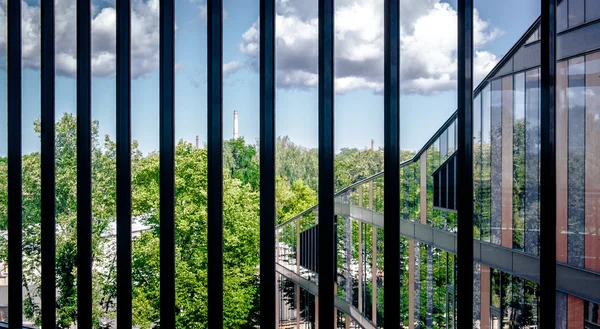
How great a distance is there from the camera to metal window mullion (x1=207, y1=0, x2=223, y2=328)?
5.88 ft

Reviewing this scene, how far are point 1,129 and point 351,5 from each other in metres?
2.09

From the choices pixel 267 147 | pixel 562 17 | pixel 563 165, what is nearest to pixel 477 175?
pixel 563 165

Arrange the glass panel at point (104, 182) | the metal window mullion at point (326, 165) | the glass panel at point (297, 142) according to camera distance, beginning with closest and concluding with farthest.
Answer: the metal window mullion at point (326, 165)
the glass panel at point (297, 142)
the glass panel at point (104, 182)

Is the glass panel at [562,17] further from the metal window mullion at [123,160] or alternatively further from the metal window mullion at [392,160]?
the metal window mullion at [123,160]

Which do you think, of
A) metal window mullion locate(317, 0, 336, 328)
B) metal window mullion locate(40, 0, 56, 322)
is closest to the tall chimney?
metal window mullion locate(317, 0, 336, 328)

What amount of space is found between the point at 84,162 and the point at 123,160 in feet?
0.75

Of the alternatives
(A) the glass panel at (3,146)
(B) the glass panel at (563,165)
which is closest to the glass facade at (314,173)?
(B) the glass panel at (563,165)

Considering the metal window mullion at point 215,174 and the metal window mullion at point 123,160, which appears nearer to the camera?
the metal window mullion at point 215,174

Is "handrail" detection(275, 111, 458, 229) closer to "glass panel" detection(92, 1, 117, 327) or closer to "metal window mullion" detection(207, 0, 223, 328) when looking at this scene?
"metal window mullion" detection(207, 0, 223, 328)

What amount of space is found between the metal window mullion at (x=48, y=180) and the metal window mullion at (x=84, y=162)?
0.20 meters

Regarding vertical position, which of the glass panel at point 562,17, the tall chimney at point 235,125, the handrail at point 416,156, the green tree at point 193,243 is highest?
the glass panel at point 562,17

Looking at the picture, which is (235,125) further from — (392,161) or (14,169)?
(14,169)

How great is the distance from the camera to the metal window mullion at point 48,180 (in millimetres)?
2064

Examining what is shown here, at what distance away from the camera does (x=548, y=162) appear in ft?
4.61
